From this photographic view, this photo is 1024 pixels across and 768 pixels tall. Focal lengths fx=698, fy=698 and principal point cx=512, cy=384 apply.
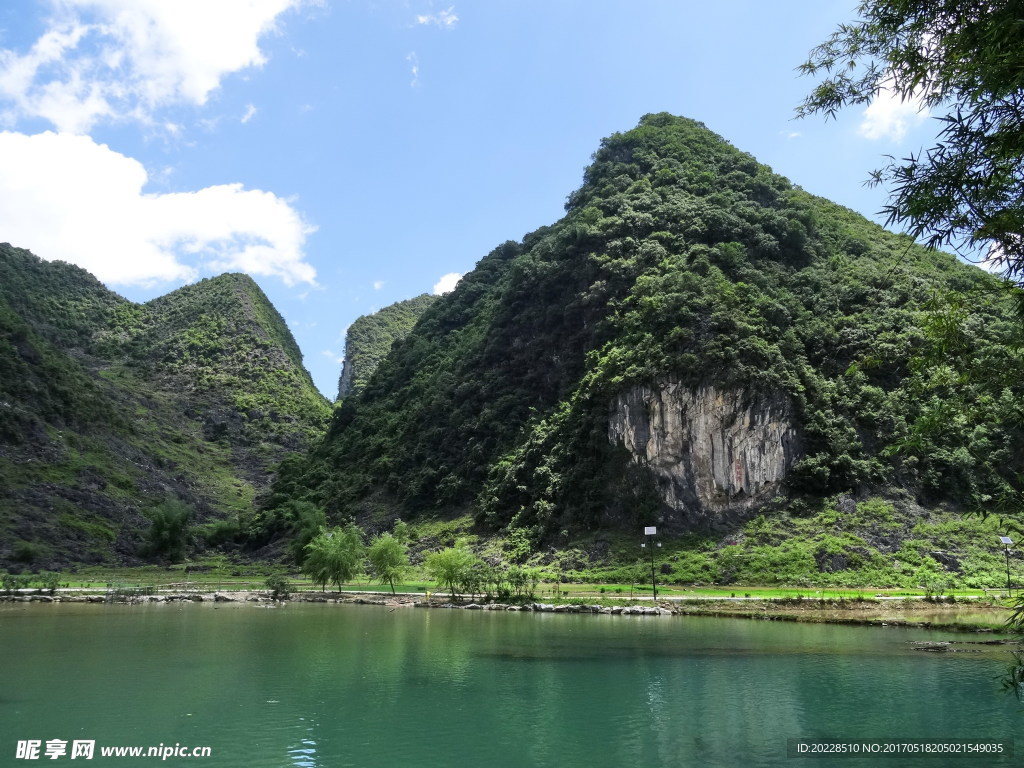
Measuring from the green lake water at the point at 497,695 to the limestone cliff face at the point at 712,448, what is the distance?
3672 cm

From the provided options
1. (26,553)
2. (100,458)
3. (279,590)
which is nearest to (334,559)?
(279,590)

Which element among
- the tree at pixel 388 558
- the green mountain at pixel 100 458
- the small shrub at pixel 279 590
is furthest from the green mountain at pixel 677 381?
the small shrub at pixel 279 590

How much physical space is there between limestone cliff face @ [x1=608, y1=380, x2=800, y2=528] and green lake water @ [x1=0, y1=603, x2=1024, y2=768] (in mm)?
36719

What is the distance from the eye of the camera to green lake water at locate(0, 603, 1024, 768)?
51.7ft

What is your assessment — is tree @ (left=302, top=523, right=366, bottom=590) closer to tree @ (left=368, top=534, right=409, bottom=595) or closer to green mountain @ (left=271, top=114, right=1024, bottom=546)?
tree @ (left=368, top=534, right=409, bottom=595)

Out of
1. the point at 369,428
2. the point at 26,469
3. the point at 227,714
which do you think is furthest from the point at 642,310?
the point at 26,469

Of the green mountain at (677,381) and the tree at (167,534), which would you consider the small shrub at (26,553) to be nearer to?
the tree at (167,534)

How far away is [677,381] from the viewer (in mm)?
76250

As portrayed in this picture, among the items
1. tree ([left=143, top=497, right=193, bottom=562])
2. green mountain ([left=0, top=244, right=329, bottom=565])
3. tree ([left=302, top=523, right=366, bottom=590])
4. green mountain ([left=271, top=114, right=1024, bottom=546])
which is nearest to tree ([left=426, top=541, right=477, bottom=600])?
tree ([left=302, top=523, right=366, bottom=590])

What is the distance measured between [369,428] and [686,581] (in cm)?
A: 7732

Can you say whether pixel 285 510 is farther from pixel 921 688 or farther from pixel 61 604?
pixel 921 688

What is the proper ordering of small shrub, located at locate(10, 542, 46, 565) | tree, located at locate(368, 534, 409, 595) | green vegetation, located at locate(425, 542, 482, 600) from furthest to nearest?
small shrub, located at locate(10, 542, 46, 565) < tree, located at locate(368, 534, 409, 595) < green vegetation, located at locate(425, 542, 482, 600)

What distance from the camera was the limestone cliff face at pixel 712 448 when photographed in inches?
2820

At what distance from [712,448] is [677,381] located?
8.16m
